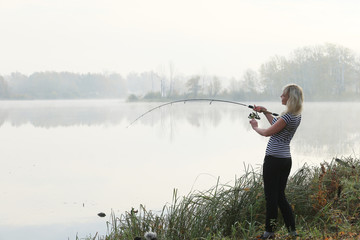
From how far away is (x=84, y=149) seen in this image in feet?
58.6

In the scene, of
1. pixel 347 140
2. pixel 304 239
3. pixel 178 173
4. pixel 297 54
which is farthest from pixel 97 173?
pixel 297 54

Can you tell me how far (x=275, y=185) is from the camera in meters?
4.60

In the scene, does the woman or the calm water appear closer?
the woman

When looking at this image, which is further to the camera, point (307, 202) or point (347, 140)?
point (347, 140)

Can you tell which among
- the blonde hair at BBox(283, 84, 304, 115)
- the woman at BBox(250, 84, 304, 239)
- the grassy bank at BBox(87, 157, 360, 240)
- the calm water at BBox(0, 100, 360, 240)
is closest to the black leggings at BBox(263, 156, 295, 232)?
the woman at BBox(250, 84, 304, 239)

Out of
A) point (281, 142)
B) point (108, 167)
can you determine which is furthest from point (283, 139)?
point (108, 167)

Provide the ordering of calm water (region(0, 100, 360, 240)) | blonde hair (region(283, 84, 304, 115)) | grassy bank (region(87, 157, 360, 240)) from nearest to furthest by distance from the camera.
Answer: blonde hair (region(283, 84, 304, 115)) → grassy bank (region(87, 157, 360, 240)) → calm water (region(0, 100, 360, 240))

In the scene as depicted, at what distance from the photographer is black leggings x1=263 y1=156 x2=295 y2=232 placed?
14.9 feet

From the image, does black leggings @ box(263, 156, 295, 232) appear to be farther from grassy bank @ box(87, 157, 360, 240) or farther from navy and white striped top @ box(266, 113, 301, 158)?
grassy bank @ box(87, 157, 360, 240)

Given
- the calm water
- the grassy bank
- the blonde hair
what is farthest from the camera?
the calm water

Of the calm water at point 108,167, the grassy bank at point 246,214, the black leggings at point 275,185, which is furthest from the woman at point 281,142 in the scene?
the calm water at point 108,167

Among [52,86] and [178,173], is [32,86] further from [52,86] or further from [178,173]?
[178,173]

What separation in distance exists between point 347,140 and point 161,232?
1564cm

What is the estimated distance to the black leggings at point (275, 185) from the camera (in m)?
4.53
